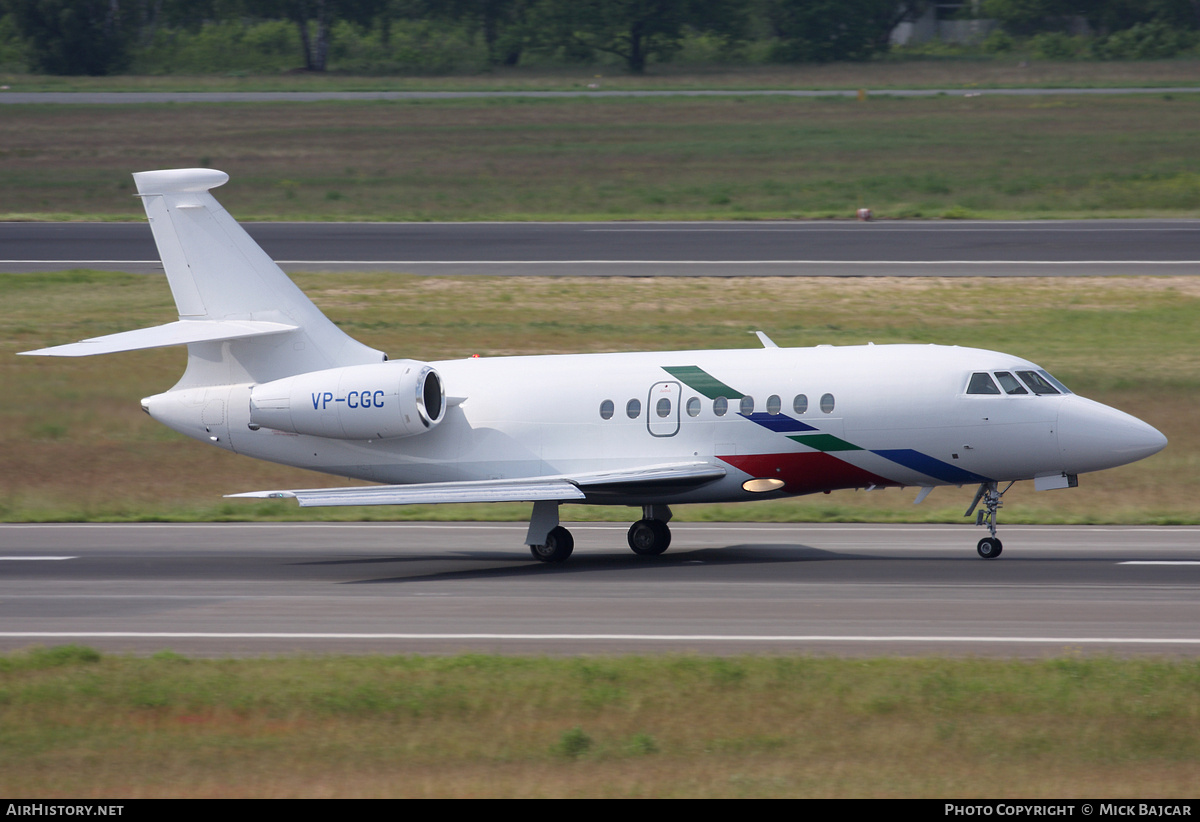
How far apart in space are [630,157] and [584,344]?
34.7 m

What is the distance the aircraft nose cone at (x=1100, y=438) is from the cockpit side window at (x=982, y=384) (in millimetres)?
1084

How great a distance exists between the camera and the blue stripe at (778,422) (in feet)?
78.5

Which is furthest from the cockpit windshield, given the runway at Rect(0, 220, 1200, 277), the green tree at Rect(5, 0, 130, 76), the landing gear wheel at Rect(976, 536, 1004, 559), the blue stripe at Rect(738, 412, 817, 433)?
the green tree at Rect(5, 0, 130, 76)

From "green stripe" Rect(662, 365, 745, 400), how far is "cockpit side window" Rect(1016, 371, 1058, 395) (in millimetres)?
4482

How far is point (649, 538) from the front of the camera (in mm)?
25406

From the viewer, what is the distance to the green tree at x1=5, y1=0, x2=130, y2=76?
10606cm

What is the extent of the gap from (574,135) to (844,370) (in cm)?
5773

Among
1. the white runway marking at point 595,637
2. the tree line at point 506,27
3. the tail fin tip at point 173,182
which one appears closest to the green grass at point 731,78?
the tree line at point 506,27

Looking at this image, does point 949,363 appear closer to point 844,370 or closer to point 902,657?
point 844,370

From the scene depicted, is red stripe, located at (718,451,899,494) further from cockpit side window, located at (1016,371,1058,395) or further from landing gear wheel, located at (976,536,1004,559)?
cockpit side window, located at (1016,371,1058,395)

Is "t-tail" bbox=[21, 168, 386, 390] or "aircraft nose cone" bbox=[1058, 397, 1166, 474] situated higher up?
"t-tail" bbox=[21, 168, 386, 390]

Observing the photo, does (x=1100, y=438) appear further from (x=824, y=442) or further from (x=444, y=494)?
(x=444, y=494)

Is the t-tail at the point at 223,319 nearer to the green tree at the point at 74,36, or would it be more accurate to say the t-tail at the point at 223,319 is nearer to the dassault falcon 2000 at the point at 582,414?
the dassault falcon 2000 at the point at 582,414

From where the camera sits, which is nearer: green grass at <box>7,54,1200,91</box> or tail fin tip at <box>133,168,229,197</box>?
tail fin tip at <box>133,168,229,197</box>
